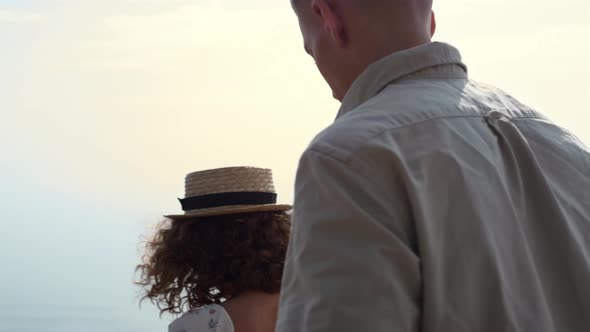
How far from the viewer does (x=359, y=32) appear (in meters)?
1.18

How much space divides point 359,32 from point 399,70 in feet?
0.23

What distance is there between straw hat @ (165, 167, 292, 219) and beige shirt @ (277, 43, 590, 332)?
166 centimetres

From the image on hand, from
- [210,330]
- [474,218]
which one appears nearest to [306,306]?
[474,218]

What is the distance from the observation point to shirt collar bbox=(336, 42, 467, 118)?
1.14m

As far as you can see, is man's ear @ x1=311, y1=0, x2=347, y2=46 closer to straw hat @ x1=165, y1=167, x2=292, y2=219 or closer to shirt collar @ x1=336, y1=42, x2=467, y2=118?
shirt collar @ x1=336, y1=42, x2=467, y2=118

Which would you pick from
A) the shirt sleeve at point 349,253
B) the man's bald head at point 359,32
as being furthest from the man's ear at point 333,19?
the shirt sleeve at point 349,253

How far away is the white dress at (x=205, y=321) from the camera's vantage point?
260 centimetres

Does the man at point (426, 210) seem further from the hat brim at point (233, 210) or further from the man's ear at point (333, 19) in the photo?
the hat brim at point (233, 210)

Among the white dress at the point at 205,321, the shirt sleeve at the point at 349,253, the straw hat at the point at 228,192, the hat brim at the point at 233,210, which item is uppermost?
the shirt sleeve at the point at 349,253

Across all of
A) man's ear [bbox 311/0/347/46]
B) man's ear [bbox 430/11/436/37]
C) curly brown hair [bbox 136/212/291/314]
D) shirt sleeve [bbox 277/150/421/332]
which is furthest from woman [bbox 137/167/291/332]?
shirt sleeve [bbox 277/150/421/332]

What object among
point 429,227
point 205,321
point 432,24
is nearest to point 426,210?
point 429,227

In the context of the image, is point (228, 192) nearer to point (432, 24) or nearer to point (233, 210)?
point (233, 210)

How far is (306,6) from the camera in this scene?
1.25 m

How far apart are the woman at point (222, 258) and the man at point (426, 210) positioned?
153 cm
